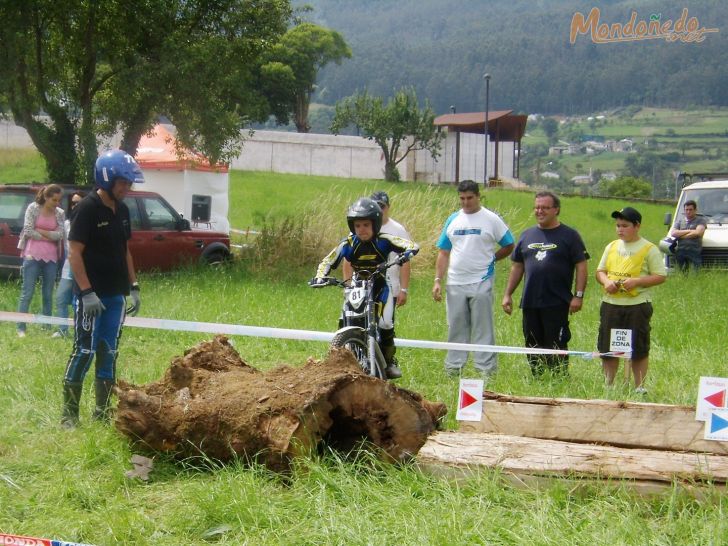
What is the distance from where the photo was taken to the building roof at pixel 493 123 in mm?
61666

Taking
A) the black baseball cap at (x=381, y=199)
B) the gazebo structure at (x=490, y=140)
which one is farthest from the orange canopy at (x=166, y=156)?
the gazebo structure at (x=490, y=140)

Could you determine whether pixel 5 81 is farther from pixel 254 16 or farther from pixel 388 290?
pixel 388 290

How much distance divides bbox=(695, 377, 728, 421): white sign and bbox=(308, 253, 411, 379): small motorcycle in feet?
7.66

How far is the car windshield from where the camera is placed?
18.2 metres

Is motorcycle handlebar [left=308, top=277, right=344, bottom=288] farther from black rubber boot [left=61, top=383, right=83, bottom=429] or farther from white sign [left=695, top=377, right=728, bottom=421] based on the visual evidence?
white sign [left=695, top=377, right=728, bottom=421]

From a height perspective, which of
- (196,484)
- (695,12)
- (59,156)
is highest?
(695,12)

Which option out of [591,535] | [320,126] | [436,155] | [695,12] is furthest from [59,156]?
[695,12]

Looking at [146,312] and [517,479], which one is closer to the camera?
[517,479]

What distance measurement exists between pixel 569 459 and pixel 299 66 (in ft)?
196

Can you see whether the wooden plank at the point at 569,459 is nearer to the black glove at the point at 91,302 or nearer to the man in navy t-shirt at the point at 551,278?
the black glove at the point at 91,302

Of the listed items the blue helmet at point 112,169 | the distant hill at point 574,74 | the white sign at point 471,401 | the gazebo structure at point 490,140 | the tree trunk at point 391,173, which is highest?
the distant hill at point 574,74

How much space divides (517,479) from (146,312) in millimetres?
8104

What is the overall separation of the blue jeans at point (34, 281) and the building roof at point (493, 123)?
51258mm

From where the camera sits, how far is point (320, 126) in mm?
150375
